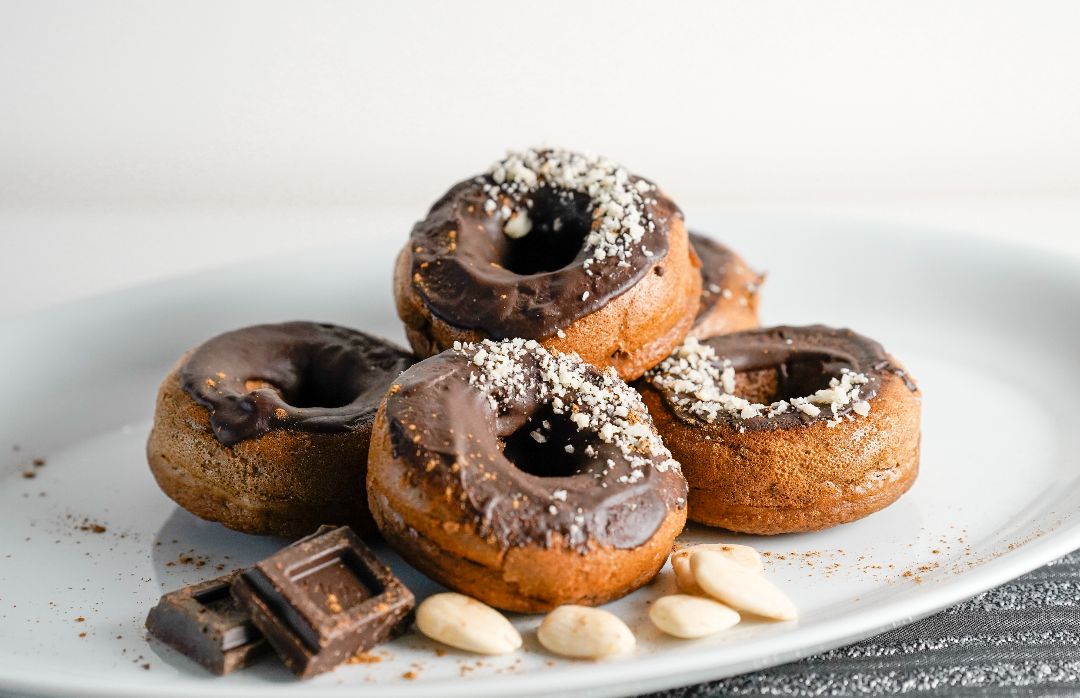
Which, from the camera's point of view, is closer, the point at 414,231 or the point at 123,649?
the point at 123,649

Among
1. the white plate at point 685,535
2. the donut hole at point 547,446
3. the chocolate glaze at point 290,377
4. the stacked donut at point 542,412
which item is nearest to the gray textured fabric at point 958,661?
the white plate at point 685,535

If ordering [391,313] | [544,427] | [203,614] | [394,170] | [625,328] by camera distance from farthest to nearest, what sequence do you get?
1. [394,170]
2. [391,313]
3. [625,328]
4. [544,427]
5. [203,614]

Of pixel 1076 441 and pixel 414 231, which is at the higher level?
pixel 414 231

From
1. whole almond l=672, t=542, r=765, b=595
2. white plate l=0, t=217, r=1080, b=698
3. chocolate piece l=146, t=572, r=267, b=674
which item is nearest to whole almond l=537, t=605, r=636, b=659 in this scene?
white plate l=0, t=217, r=1080, b=698

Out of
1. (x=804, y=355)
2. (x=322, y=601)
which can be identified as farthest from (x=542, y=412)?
(x=804, y=355)

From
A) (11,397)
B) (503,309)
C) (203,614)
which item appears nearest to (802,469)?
(503,309)

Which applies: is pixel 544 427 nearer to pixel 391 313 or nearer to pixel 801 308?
pixel 391 313
